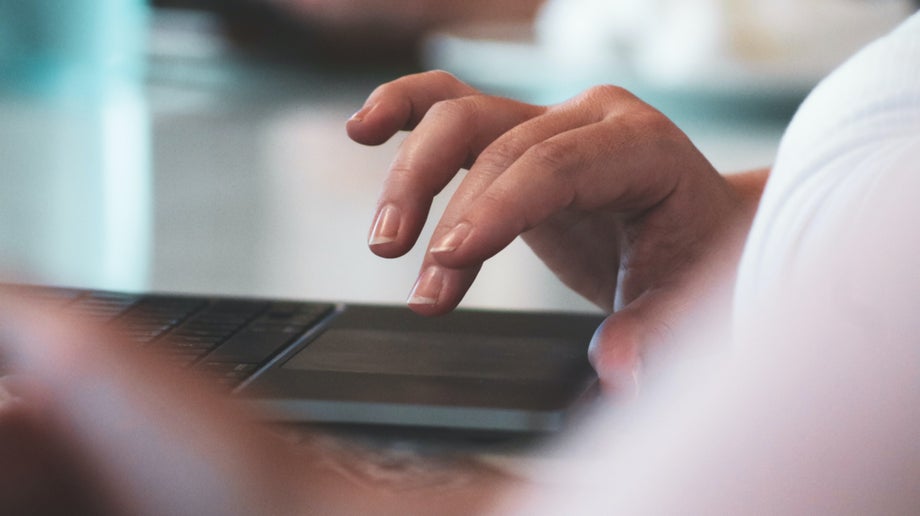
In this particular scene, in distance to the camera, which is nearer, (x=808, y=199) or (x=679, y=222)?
(x=808, y=199)

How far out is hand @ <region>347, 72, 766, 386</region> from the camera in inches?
11.0

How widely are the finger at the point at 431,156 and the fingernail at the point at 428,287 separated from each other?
15 millimetres

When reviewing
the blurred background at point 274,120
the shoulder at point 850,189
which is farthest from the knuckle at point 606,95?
the blurred background at point 274,120

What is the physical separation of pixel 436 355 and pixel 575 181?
6cm

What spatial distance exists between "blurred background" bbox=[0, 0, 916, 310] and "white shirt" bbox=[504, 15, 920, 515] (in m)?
0.52

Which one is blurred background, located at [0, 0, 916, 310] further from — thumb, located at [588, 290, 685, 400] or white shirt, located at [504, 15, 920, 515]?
white shirt, located at [504, 15, 920, 515]

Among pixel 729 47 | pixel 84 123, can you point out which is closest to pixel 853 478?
pixel 729 47

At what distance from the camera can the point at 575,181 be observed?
30 cm

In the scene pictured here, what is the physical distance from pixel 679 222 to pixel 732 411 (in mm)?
164

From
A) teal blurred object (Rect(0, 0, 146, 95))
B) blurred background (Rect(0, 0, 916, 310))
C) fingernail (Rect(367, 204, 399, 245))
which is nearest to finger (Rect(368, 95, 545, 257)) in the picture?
fingernail (Rect(367, 204, 399, 245))

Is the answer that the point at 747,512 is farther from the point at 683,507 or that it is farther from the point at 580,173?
the point at 580,173

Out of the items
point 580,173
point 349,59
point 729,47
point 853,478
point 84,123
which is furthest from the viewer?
point 349,59

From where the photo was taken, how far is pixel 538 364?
0.31 m

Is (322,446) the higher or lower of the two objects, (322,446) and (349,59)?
the lower
